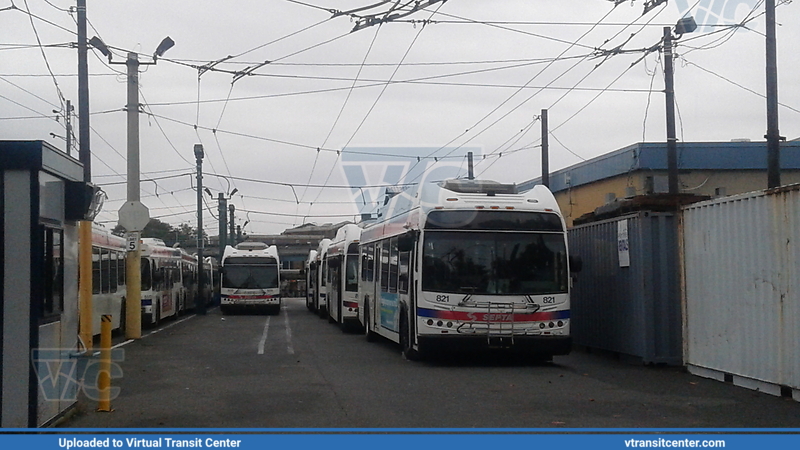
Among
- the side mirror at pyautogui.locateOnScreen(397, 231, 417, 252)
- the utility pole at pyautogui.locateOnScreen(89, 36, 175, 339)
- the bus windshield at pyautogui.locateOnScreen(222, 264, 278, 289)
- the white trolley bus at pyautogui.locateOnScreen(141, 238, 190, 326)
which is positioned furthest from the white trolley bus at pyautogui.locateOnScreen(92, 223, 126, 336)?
the bus windshield at pyautogui.locateOnScreen(222, 264, 278, 289)

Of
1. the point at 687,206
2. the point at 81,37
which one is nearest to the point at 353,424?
the point at 687,206

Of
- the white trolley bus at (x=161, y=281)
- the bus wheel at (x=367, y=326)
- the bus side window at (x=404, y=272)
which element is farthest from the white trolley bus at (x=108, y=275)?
Result: the bus side window at (x=404, y=272)

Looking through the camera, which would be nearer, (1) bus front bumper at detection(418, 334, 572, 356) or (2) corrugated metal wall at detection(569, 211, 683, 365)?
(2) corrugated metal wall at detection(569, 211, 683, 365)

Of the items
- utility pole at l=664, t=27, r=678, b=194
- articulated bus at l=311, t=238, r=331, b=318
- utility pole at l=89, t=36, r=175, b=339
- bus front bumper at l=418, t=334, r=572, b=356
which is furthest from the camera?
articulated bus at l=311, t=238, r=331, b=318

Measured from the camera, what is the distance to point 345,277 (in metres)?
26.5

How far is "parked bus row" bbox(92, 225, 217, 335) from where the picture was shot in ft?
72.1

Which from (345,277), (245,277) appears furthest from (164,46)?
(245,277)

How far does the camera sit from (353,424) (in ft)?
30.2

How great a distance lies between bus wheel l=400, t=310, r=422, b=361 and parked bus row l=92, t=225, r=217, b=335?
7301mm

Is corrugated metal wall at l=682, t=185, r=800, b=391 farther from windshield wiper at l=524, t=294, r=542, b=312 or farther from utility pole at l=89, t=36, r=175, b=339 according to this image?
utility pole at l=89, t=36, r=175, b=339

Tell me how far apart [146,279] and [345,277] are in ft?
21.5

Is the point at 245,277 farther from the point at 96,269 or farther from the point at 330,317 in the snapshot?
the point at 96,269

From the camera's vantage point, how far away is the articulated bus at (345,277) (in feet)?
84.4

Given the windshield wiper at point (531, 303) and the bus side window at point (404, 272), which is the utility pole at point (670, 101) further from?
the bus side window at point (404, 272)
